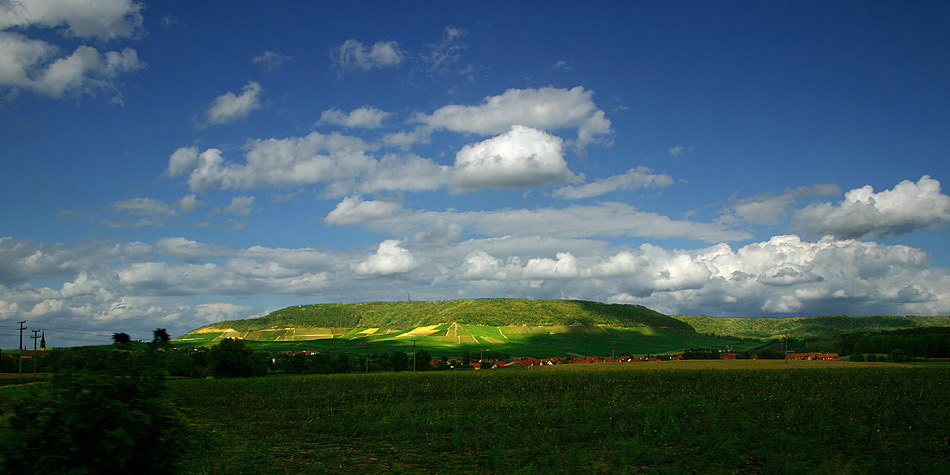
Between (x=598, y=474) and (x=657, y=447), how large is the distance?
6.65 m

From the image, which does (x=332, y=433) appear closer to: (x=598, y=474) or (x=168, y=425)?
(x=598, y=474)

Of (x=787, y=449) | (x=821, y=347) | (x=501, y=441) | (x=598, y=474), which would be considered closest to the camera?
(x=598, y=474)

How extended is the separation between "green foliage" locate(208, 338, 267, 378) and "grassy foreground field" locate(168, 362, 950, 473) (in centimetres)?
4911

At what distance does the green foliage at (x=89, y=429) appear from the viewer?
8188mm

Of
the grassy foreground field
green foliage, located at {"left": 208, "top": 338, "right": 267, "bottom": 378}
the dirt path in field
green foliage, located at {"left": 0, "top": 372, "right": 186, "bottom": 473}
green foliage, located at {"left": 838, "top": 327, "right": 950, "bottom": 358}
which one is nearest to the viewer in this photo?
green foliage, located at {"left": 0, "top": 372, "right": 186, "bottom": 473}

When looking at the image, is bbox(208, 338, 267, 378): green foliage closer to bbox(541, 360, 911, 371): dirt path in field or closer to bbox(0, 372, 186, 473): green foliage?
bbox(541, 360, 911, 371): dirt path in field

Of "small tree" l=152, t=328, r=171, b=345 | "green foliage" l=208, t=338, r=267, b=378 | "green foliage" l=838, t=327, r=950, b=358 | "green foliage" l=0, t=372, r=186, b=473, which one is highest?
"small tree" l=152, t=328, r=171, b=345

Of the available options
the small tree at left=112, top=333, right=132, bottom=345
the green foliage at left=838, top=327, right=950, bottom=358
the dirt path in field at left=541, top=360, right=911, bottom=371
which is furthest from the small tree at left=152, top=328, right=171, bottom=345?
the green foliage at left=838, top=327, right=950, bottom=358

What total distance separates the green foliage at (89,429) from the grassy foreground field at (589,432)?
59cm

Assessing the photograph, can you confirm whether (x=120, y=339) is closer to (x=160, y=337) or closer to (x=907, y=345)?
(x=160, y=337)

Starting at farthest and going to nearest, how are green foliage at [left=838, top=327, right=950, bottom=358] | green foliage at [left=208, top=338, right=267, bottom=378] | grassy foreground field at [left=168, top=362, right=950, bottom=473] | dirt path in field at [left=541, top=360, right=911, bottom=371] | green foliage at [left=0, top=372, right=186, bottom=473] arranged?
green foliage at [left=838, top=327, right=950, bottom=358] < green foliage at [left=208, top=338, right=267, bottom=378] < dirt path in field at [left=541, top=360, right=911, bottom=371] < grassy foreground field at [left=168, top=362, right=950, bottom=473] < green foliage at [left=0, top=372, right=186, bottom=473]

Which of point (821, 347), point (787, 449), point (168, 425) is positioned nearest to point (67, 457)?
point (168, 425)

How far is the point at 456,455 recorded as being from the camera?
22234 mm

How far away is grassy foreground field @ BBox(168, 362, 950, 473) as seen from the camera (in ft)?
64.4
